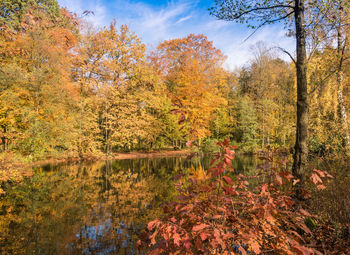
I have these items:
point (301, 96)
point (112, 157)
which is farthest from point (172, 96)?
point (301, 96)

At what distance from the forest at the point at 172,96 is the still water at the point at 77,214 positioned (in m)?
0.73

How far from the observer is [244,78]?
1289 inches

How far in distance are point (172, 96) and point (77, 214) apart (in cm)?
1620

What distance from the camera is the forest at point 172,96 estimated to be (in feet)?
14.1

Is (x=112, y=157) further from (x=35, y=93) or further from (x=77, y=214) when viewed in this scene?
(x=77, y=214)

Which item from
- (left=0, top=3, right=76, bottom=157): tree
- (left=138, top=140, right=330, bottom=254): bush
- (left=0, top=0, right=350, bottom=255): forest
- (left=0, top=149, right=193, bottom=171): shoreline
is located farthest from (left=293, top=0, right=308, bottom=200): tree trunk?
(left=0, top=3, right=76, bottom=157): tree

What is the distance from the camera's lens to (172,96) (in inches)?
843

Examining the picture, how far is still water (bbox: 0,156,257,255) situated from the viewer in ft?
15.5

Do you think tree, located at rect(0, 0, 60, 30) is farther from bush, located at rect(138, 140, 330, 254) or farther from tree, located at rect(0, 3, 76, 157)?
bush, located at rect(138, 140, 330, 254)

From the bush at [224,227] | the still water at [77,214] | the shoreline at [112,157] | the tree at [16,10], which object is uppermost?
the tree at [16,10]

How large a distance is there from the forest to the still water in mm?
734

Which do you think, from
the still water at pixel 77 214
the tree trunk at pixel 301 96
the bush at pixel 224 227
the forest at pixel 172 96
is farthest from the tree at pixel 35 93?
the tree trunk at pixel 301 96

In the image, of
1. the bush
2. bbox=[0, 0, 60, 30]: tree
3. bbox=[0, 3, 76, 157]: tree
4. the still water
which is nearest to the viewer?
the bush

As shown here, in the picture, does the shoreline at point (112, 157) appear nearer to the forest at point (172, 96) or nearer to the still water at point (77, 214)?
the forest at point (172, 96)
